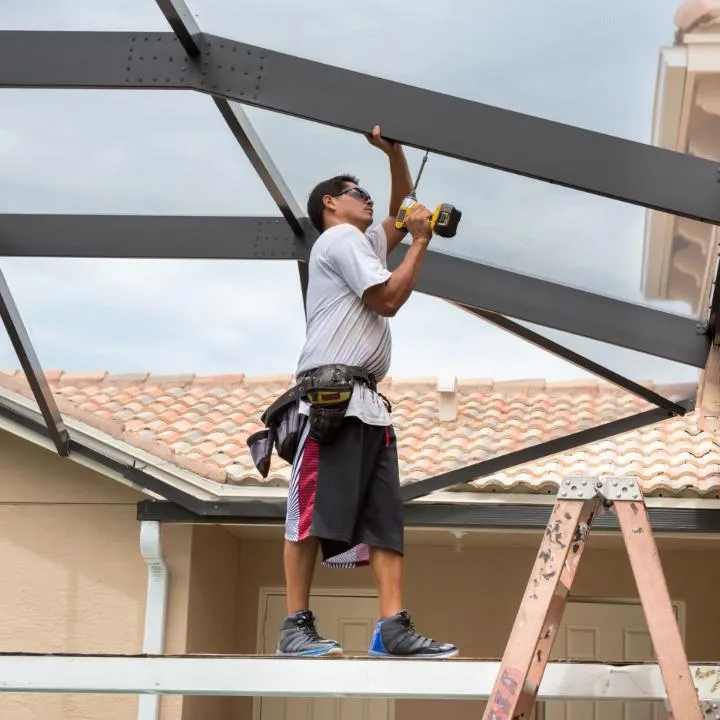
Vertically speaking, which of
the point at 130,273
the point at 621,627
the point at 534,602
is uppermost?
the point at 130,273

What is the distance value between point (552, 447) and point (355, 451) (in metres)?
3.24

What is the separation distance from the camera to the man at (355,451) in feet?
14.9

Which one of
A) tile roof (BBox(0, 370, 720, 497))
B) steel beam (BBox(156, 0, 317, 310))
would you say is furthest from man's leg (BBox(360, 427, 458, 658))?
tile roof (BBox(0, 370, 720, 497))

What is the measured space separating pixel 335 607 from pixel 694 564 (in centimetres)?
287

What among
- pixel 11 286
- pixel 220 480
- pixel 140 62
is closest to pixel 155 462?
pixel 220 480

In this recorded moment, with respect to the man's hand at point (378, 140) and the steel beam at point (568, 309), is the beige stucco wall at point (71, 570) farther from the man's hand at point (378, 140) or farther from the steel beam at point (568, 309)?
the man's hand at point (378, 140)

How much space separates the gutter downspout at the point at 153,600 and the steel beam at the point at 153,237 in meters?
3.48

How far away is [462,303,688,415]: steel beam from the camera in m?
6.74

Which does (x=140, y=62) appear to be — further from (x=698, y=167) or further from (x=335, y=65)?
(x=698, y=167)

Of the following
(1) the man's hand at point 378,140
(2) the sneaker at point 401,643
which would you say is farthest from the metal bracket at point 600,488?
(1) the man's hand at point 378,140

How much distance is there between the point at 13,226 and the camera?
663cm

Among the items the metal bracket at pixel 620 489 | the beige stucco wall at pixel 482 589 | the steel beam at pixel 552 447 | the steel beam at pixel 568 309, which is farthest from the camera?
the beige stucco wall at pixel 482 589

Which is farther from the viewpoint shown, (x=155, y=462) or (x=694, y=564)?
(x=694, y=564)

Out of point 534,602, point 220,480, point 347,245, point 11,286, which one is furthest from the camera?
point 220,480
